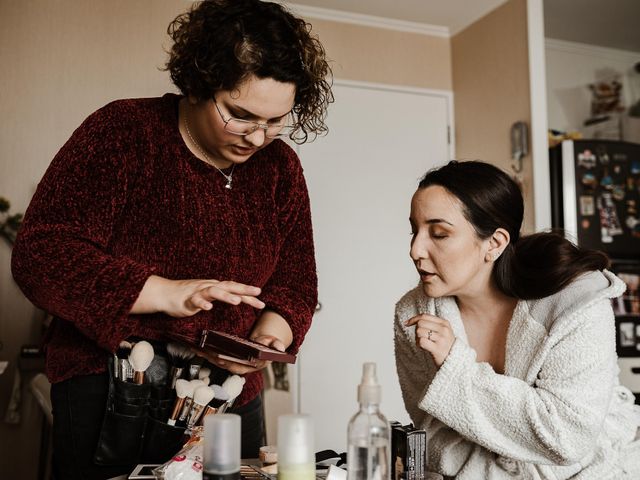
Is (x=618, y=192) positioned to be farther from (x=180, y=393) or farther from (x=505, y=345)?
(x=180, y=393)

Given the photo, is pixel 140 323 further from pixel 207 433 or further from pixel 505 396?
pixel 505 396

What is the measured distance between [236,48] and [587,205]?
8.16 ft

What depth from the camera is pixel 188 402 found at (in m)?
1.09

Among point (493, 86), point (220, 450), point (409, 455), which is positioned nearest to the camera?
point (220, 450)

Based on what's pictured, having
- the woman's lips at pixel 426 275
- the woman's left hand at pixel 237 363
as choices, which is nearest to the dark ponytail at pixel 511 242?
the woman's lips at pixel 426 275

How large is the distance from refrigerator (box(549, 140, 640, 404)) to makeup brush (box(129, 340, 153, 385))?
8.00 ft

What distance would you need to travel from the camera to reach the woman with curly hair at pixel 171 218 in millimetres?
1030

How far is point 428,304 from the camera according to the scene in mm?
1478

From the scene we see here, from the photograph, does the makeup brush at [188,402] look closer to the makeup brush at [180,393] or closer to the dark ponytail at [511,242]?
the makeup brush at [180,393]

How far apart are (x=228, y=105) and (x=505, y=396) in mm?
701

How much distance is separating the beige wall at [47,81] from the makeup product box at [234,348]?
84.4 inches

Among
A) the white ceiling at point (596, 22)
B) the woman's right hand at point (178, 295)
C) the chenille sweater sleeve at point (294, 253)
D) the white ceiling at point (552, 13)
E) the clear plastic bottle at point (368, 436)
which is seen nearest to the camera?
the clear plastic bottle at point (368, 436)

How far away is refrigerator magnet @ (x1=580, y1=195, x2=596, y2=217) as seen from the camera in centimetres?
315

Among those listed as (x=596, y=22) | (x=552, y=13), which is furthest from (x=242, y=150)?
(x=596, y=22)
